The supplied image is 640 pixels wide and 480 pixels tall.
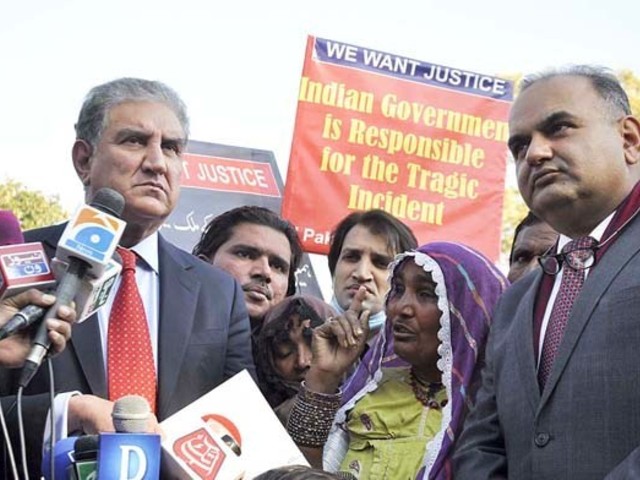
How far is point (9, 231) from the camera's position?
3018 millimetres

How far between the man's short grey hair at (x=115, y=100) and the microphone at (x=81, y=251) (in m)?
1.18

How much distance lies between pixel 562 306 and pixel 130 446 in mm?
1257

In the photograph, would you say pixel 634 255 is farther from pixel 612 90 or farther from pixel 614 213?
pixel 612 90

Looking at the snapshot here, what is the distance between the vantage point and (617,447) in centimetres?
266

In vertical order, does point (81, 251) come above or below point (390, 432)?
above

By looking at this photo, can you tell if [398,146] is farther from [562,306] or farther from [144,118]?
[562,306]

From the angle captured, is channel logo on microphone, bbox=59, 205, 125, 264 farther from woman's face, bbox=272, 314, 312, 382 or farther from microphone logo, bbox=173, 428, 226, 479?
woman's face, bbox=272, 314, 312, 382

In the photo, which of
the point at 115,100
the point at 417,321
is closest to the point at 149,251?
the point at 115,100

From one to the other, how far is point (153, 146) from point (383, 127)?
3.98m

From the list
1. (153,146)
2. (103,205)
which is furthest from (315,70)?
(103,205)

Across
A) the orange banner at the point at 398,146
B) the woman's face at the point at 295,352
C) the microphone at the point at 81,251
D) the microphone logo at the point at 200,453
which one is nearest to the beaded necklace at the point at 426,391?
the woman's face at the point at 295,352

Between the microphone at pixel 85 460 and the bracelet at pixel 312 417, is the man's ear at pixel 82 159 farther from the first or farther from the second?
the microphone at pixel 85 460

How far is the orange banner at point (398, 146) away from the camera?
7.07 m

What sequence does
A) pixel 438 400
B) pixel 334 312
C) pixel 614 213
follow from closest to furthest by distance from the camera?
pixel 614 213
pixel 438 400
pixel 334 312
